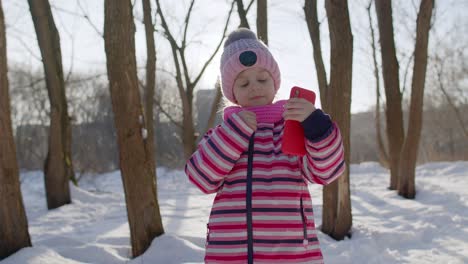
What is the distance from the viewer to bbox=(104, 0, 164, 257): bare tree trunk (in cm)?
394

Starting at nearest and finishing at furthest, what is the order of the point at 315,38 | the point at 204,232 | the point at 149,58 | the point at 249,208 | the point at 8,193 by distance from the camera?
the point at 249,208
the point at 8,193
the point at 204,232
the point at 315,38
the point at 149,58

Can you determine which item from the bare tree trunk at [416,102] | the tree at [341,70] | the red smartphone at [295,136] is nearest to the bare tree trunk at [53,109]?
the tree at [341,70]

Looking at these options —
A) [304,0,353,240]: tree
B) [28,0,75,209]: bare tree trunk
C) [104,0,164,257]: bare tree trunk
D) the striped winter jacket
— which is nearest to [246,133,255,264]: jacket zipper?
the striped winter jacket

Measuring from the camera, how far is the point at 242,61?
66.2 inches

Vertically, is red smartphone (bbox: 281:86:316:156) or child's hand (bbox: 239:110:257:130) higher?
child's hand (bbox: 239:110:257:130)

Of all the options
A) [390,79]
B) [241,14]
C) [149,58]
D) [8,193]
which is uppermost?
[241,14]

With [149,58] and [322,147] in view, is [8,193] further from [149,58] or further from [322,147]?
[149,58]

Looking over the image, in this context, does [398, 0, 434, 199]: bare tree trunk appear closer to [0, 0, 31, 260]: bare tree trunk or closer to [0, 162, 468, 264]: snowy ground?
[0, 162, 468, 264]: snowy ground

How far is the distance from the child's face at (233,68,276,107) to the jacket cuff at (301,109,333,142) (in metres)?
0.31

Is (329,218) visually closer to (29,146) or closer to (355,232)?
(355,232)

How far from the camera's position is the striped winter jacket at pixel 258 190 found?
5.03ft

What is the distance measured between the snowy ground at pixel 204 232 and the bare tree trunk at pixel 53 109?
1.30ft

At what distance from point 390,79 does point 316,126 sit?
Result: 27.0 ft

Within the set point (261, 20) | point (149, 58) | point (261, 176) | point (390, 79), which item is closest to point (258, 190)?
point (261, 176)
